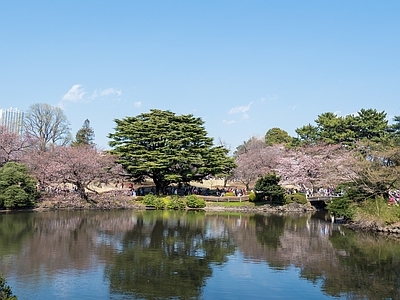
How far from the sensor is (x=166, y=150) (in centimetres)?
4188

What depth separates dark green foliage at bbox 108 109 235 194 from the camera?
4156cm

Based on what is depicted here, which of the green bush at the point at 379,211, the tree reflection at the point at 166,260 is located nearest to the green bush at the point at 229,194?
the tree reflection at the point at 166,260

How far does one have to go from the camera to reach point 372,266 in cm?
1641

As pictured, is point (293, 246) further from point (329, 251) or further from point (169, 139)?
point (169, 139)

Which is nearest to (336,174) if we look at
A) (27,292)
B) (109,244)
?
(109,244)

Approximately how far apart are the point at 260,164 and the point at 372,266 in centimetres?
3577

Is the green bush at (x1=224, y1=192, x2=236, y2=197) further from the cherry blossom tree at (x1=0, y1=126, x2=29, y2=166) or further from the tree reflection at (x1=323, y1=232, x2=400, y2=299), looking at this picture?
the tree reflection at (x1=323, y1=232, x2=400, y2=299)

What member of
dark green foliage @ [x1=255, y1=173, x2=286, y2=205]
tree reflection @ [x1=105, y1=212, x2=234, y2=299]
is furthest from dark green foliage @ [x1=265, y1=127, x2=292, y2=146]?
tree reflection @ [x1=105, y1=212, x2=234, y2=299]

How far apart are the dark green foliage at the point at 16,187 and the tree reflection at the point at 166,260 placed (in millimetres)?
11023

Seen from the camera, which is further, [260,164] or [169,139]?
[260,164]

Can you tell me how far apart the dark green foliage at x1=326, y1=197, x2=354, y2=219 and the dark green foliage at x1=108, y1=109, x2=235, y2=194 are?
1387 centimetres

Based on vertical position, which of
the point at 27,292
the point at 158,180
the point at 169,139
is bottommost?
the point at 27,292

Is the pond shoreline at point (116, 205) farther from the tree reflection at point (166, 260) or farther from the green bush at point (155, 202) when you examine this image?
the tree reflection at point (166, 260)

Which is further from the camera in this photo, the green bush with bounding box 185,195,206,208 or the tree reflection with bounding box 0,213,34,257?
the green bush with bounding box 185,195,206,208
